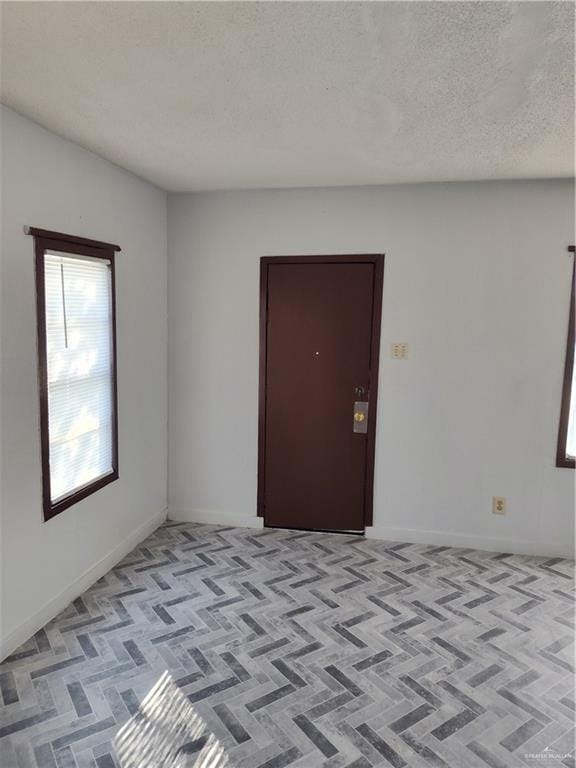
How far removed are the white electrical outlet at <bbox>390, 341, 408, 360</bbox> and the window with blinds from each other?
75.2 inches

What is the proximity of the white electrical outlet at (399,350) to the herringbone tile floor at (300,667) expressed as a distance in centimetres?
142

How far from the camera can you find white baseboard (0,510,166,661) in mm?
2504

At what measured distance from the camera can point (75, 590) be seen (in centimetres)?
299

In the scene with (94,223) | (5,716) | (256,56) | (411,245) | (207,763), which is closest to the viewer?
(256,56)

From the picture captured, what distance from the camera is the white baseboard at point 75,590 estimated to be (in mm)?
2504

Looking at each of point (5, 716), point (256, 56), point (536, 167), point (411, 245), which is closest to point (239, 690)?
point (5, 716)

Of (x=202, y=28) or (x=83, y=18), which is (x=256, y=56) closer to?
(x=202, y=28)

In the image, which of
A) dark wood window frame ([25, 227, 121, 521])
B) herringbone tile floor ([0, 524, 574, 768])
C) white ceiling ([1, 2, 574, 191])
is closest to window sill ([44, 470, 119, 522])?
dark wood window frame ([25, 227, 121, 521])

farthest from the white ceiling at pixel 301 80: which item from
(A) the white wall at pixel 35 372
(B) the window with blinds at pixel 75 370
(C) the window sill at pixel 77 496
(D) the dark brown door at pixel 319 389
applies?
A: (C) the window sill at pixel 77 496

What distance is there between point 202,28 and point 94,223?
1653 millimetres

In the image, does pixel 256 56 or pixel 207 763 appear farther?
pixel 207 763

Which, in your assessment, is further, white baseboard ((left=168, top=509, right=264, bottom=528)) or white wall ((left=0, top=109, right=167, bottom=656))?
white baseboard ((left=168, top=509, right=264, bottom=528))

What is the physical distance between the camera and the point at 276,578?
3322 mm

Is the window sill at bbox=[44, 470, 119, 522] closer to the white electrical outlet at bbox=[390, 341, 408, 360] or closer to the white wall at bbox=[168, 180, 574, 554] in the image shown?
the white wall at bbox=[168, 180, 574, 554]
